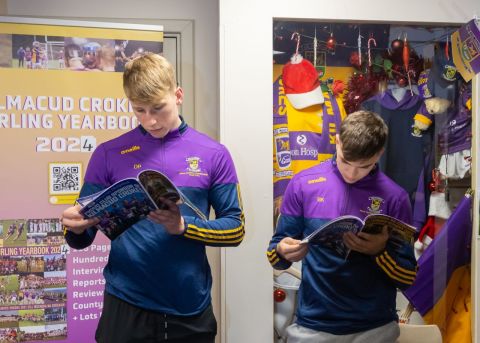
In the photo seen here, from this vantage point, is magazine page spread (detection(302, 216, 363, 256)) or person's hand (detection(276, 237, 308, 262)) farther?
person's hand (detection(276, 237, 308, 262))

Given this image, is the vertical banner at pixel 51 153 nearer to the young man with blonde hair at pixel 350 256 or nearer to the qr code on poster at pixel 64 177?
the qr code on poster at pixel 64 177

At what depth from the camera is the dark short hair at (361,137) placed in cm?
155

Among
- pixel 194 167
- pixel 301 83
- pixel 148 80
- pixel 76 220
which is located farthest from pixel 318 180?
pixel 301 83

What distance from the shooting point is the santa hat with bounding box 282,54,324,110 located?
2.47 meters

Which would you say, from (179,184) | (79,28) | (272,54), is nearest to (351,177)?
(179,184)

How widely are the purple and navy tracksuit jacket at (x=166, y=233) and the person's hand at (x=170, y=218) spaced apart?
1.3 inches

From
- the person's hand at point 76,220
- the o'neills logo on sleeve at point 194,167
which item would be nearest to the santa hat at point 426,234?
the o'neills logo on sleeve at point 194,167

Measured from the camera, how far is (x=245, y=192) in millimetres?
2410

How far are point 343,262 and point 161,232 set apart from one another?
592 millimetres

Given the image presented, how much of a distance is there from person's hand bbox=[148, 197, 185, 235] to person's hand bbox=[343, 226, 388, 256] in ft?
1.61

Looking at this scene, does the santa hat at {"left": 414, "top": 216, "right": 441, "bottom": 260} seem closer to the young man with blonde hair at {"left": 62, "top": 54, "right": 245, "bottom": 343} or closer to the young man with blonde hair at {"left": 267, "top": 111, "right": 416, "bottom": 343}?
the young man with blonde hair at {"left": 267, "top": 111, "right": 416, "bottom": 343}

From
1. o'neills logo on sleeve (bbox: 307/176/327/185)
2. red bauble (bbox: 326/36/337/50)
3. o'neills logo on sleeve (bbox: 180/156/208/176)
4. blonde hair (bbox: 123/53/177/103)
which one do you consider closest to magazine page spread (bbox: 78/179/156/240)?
o'neills logo on sleeve (bbox: 180/156/208/176)

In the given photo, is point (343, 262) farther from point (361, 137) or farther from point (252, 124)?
point (252, 124)

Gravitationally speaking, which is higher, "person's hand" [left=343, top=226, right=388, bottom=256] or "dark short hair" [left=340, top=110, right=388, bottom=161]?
"dark short hair" [left=340, top=110, right=388, bottom=161]
